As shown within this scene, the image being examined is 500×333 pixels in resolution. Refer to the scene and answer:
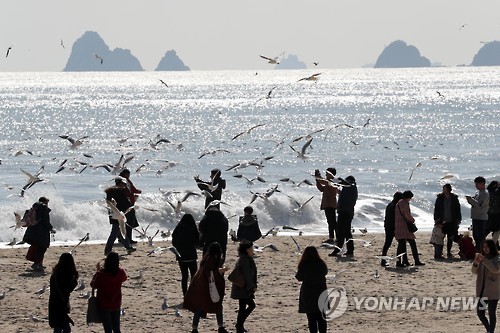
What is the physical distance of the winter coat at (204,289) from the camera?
11.7 metres

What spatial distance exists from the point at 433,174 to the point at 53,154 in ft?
85.6

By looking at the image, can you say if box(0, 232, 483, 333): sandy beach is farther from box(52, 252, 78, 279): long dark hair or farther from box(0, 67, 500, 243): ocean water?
box(0, 67, 500, 243): ocean water

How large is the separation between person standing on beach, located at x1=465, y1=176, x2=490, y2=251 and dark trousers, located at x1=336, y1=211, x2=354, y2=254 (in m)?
2.27

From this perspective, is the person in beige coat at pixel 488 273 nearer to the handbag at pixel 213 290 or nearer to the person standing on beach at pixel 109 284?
the handbag at pixel 213 290

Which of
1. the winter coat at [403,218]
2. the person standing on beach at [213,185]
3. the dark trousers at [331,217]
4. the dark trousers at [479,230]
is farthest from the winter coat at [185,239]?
the dark trousers at [331,217]

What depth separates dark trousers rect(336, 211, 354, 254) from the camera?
18.4m

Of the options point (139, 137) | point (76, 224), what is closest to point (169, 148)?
point (139, 137)

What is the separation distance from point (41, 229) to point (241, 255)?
20.6 feet

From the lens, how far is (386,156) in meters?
59.3

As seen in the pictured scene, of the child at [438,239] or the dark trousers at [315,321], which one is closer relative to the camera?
the dark trousers at [315,321]

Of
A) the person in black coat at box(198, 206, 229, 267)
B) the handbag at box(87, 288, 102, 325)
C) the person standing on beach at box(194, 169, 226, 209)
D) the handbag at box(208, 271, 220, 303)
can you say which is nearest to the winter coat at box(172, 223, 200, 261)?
the person in black coat at box(198, 206, 229, 267)

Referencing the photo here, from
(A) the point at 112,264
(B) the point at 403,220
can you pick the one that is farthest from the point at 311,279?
(B) the point at 403,220

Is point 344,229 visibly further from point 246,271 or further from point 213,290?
point 213,290

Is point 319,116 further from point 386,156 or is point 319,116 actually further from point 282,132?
point 386,156
